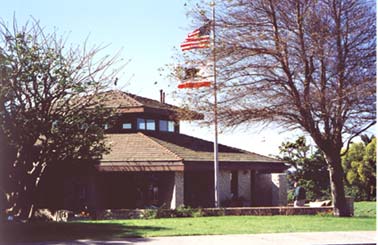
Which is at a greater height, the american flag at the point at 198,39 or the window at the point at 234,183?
the american flag at the point at 198,39

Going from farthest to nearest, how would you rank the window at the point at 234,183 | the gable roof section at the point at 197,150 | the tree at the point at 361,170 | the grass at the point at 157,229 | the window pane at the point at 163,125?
the tree at the point at 361,170
the window pane at the point at 163,125
the window at the point at 234,183
the gable roof section at the point at 197,150
the grass at the point at 157,229

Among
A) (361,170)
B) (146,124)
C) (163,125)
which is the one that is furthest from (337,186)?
(361,170)

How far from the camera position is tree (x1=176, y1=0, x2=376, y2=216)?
19422 millimetres

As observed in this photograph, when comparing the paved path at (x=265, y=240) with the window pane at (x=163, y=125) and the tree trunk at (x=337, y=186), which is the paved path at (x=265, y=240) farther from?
the window pane at (x=163, y=125)

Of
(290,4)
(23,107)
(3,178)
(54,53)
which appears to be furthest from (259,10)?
(3,178)

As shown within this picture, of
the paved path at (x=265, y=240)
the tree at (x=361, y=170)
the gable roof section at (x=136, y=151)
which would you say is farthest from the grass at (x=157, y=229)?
the tree at (x=361, y=170)

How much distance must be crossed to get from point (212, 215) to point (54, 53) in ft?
27.9

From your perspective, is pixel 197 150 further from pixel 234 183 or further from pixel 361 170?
pixel 361 170

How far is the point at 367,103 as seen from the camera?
64.8ft

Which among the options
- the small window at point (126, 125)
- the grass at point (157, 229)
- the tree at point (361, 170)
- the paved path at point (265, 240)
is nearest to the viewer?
the paved path at point (265, 240)

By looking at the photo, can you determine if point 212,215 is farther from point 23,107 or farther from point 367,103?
point 23,107

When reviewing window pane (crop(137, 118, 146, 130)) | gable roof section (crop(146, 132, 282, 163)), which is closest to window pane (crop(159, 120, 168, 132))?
gable roof section (crop(146, 132, 282, 163))

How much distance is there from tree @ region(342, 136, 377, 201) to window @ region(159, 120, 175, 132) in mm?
14688

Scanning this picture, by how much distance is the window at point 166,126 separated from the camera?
28922 millimetres
